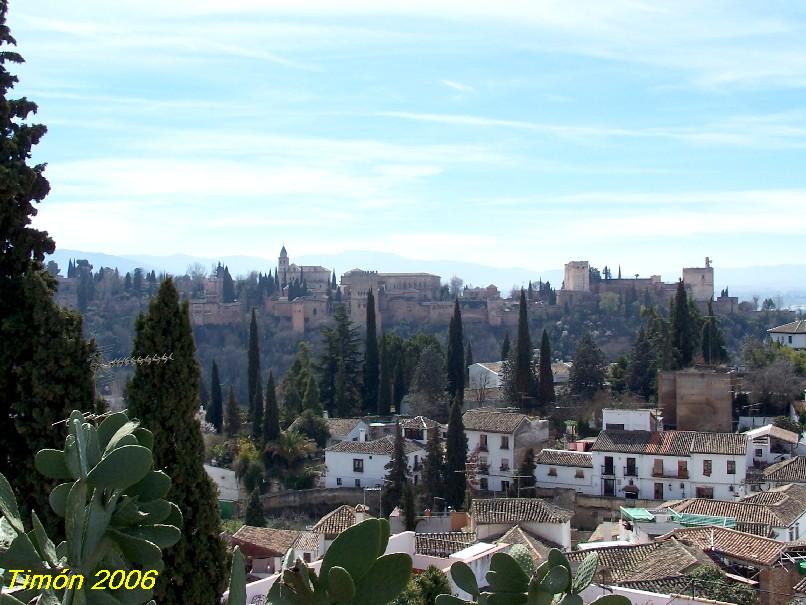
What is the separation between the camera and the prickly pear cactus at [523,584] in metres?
2.64

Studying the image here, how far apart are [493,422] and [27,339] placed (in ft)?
68.2

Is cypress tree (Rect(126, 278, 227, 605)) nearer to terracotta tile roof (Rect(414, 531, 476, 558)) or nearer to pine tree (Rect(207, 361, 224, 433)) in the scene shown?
terracotta tile roof (Rect(414, 531, 476, 558))

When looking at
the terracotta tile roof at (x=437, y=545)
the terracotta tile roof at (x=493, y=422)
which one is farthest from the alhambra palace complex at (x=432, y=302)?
the terracotta tile roof at (x=437, y=545)

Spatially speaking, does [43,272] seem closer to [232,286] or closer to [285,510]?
[285,510]

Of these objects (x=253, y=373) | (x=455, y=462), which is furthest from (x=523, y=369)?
(x=253, y=373)

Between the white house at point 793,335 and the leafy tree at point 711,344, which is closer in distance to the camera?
the leafy tree at point 711,344

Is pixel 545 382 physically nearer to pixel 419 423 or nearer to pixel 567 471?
pixel 419 423

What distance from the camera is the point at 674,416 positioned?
1139 inches

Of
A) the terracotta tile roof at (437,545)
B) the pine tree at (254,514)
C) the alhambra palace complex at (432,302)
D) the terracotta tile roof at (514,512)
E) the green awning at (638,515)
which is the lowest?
the pine tree at (254,514)

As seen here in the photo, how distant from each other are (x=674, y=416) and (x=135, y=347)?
23574 millimetres

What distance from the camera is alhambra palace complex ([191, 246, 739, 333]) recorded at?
66062 millimetres

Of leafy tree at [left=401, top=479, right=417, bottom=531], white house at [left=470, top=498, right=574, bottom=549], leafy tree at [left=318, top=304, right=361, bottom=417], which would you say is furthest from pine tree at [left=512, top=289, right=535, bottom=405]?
white house at [left=470, top=498, right=574, bottom=549]

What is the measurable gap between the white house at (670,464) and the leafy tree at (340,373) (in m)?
11.0

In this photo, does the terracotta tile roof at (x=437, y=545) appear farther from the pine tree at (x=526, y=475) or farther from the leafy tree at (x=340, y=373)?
the leafy tree at (x=340, y=373)
